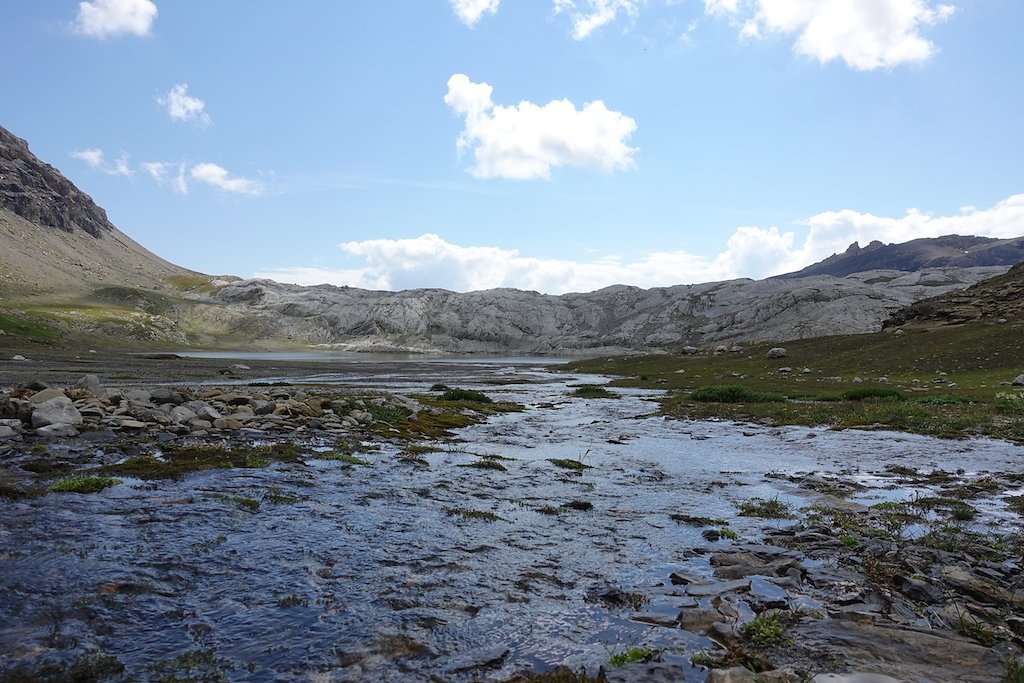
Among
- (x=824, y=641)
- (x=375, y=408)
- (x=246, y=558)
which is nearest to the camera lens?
(x=824, y=641)

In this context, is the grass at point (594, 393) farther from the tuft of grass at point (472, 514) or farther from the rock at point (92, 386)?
the tuft of grass at point (472, 514)

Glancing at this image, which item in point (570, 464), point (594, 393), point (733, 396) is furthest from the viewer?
point (594, 393)

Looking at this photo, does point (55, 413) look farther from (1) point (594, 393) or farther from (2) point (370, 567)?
(1) point (594, 393)

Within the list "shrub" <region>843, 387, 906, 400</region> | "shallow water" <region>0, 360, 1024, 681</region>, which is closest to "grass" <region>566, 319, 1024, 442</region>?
"shrub" <region>843, 387, 906, 400</region>

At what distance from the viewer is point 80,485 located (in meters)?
14.4

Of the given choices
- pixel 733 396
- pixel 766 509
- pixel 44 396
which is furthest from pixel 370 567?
pixel 733 396

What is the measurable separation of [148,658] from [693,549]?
1023 cm

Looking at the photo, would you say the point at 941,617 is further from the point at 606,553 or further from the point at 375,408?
the point at 375,408

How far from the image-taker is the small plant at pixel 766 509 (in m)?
15.2

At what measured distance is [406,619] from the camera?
8766mm

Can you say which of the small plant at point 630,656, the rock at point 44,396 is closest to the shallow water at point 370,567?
the small plant at point 630,656

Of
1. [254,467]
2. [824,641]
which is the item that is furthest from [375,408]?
[824,641]

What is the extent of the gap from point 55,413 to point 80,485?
35.3ft

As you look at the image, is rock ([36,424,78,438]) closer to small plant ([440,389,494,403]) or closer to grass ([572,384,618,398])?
small plant ([440,389,494,403])
